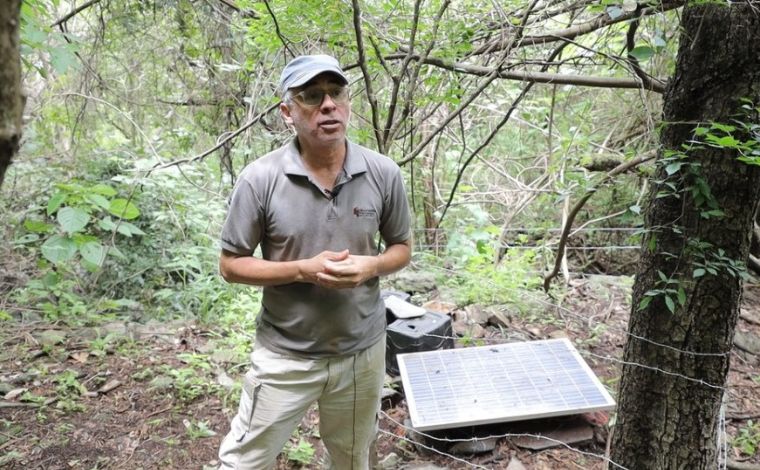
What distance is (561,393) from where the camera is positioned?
2.81 metres

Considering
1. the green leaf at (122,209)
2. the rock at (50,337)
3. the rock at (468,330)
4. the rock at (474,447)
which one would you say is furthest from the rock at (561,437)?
the rock at (50,337)

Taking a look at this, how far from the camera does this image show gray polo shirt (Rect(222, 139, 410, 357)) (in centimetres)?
180

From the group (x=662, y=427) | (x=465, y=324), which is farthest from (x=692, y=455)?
(x=465, y=324)

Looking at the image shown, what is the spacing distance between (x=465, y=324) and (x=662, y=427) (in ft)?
7.02

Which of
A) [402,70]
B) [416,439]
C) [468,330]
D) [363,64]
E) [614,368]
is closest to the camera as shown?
[363,64]

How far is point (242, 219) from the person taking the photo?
1.79 meters

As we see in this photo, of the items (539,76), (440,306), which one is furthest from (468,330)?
(539,76)

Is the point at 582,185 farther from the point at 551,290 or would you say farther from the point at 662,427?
the point at 551,290

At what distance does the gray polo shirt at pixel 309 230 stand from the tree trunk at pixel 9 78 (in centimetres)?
115

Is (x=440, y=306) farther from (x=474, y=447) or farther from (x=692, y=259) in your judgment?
(x=692, y=259)

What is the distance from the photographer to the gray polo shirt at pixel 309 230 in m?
→ 1.80

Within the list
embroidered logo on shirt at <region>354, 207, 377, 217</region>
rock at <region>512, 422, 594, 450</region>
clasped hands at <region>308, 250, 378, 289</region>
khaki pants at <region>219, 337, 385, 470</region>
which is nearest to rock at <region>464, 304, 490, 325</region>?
rock at <region>512, 422, 594, 450</region>

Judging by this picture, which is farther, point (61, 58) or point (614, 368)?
point (614, 368)

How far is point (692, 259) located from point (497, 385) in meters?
1.44
